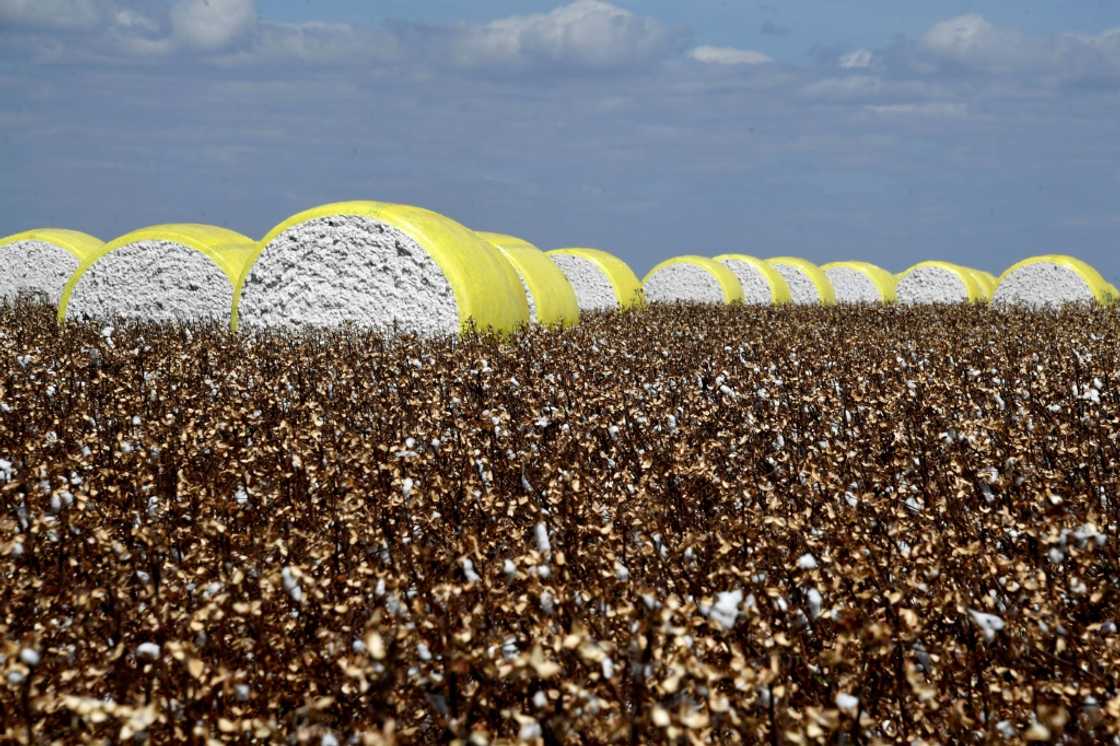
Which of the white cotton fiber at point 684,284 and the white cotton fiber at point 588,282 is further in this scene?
the white cotton fiber at point 684,284

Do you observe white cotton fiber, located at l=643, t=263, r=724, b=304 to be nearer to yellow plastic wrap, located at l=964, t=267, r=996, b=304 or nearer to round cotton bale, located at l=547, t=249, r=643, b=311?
round cotton bale, located at l=547, t=249, r=643, b=311

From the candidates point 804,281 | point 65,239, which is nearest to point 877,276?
point 804,281

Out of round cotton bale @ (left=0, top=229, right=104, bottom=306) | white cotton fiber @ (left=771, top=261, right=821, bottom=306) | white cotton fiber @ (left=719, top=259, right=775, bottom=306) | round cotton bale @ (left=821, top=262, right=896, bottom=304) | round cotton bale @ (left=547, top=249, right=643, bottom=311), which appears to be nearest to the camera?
round cotton bale @ (left=0, top=229, right=104, bottom=306)

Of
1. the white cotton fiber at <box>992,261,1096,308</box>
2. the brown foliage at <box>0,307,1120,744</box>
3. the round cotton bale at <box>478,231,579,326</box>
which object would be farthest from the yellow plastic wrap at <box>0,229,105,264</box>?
the white cotton fiber at <box>992,261,1096,308</box>

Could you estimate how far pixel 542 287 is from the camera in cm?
1844

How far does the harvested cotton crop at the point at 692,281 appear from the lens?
2903 centimetres

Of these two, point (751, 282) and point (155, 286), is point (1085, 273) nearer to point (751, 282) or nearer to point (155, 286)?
point (751, 282)

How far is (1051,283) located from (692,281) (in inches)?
368

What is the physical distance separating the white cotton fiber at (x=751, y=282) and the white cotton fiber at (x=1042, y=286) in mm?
6000

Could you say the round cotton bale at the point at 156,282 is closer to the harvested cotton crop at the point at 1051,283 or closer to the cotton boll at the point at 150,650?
the cotton boll at the point at 150,650

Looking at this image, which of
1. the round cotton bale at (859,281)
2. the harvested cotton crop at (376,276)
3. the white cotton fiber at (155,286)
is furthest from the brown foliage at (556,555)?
the round cotton bale at (859,281)

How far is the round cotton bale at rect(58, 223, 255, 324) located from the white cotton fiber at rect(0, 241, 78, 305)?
6.01m

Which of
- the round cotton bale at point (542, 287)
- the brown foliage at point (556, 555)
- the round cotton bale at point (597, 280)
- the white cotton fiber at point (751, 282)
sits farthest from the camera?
the white cotton fiber at point (751, 282)

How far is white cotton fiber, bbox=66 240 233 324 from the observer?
16.8m
